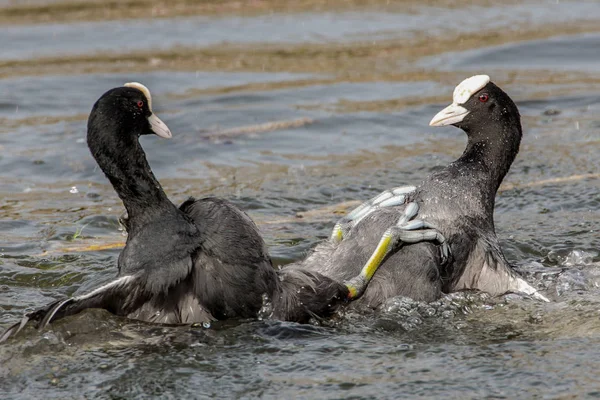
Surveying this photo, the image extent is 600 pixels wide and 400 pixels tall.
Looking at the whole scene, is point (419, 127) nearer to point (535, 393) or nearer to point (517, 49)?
point (517, 49)

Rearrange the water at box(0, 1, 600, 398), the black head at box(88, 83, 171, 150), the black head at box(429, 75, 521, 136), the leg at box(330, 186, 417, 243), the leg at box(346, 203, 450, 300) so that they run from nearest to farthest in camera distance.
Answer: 1. the water at box(0, 1, 600, 398)
2. the black head at box(88, 83, 171, 150)
3. the leg at box(346, 203, 450, 300)
4. the leg at box(330, 186, 417, 243)
5. the black head at box(429, 75, 521, 136)

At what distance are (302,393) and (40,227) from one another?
2.92 metres

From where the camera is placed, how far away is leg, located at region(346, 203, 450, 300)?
497 cm

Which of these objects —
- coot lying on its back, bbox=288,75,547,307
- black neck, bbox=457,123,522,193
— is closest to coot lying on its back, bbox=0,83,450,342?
coot lying on its back, bbox=288,75,547,307

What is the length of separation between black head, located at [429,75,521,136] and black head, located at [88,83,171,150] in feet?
5.09

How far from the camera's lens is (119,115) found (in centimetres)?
466

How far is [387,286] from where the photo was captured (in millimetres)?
4988

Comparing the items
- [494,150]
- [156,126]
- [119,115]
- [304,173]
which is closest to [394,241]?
[494,150]

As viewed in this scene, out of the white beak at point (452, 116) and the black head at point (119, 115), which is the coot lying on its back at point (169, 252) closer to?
the black head at point (119, 115)

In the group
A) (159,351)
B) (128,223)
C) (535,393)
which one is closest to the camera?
(535,393)

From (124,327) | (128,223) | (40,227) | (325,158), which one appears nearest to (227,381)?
(124,327)

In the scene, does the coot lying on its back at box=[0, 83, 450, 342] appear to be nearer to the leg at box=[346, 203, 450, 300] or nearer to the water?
the water

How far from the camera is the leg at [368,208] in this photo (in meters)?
5.32

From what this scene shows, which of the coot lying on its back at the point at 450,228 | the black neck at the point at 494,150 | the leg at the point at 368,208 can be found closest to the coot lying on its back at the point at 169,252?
the coot lying on its back at the point at 450,228
